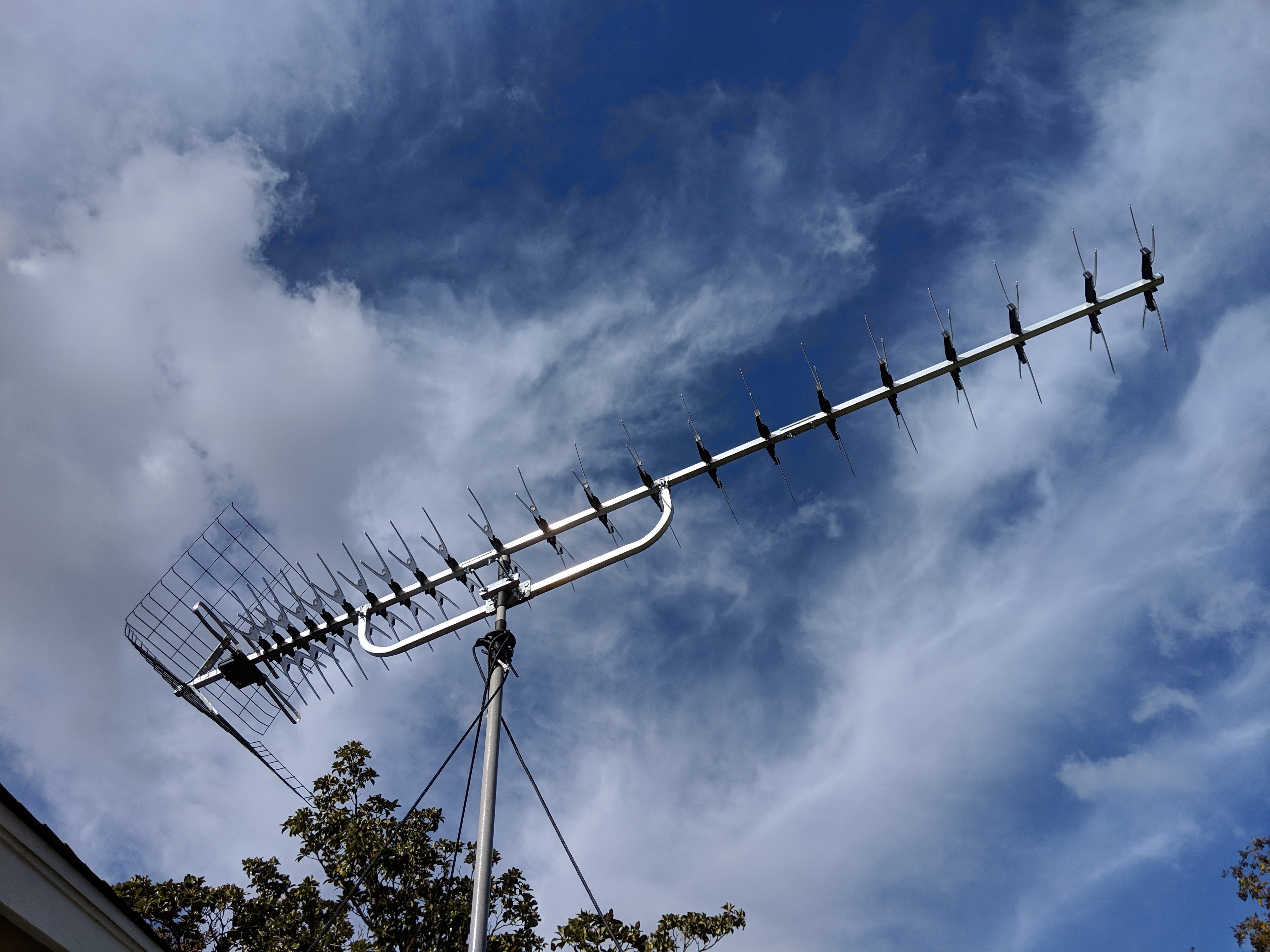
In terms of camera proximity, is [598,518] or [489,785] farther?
[598,518]

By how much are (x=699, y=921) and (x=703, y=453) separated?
310 inches

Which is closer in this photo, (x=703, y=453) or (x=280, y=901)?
(x=703, y=453)

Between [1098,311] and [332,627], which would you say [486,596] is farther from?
[1098,311]

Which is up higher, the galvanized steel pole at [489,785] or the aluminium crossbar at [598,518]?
the aluminium crossbar at [598,518]

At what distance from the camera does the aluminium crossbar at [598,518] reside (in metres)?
7.86

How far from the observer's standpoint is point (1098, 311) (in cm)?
891

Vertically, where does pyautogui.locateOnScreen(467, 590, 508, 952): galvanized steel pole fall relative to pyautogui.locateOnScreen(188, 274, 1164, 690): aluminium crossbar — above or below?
below

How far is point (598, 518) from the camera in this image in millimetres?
8984

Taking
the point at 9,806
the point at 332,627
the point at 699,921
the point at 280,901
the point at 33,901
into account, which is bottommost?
the point at 33,901

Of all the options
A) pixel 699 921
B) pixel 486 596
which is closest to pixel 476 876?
pixel 486 596

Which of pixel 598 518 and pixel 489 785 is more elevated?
pixel 598 518

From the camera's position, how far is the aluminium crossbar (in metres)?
7.86

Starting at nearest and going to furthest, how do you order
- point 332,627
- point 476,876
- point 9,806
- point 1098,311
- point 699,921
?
point 9,806 < point 476,876 < point 1098,311 < point 332,627 < point 699,921

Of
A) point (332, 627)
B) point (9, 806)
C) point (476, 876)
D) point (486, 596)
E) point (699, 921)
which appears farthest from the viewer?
point (699, 921)
